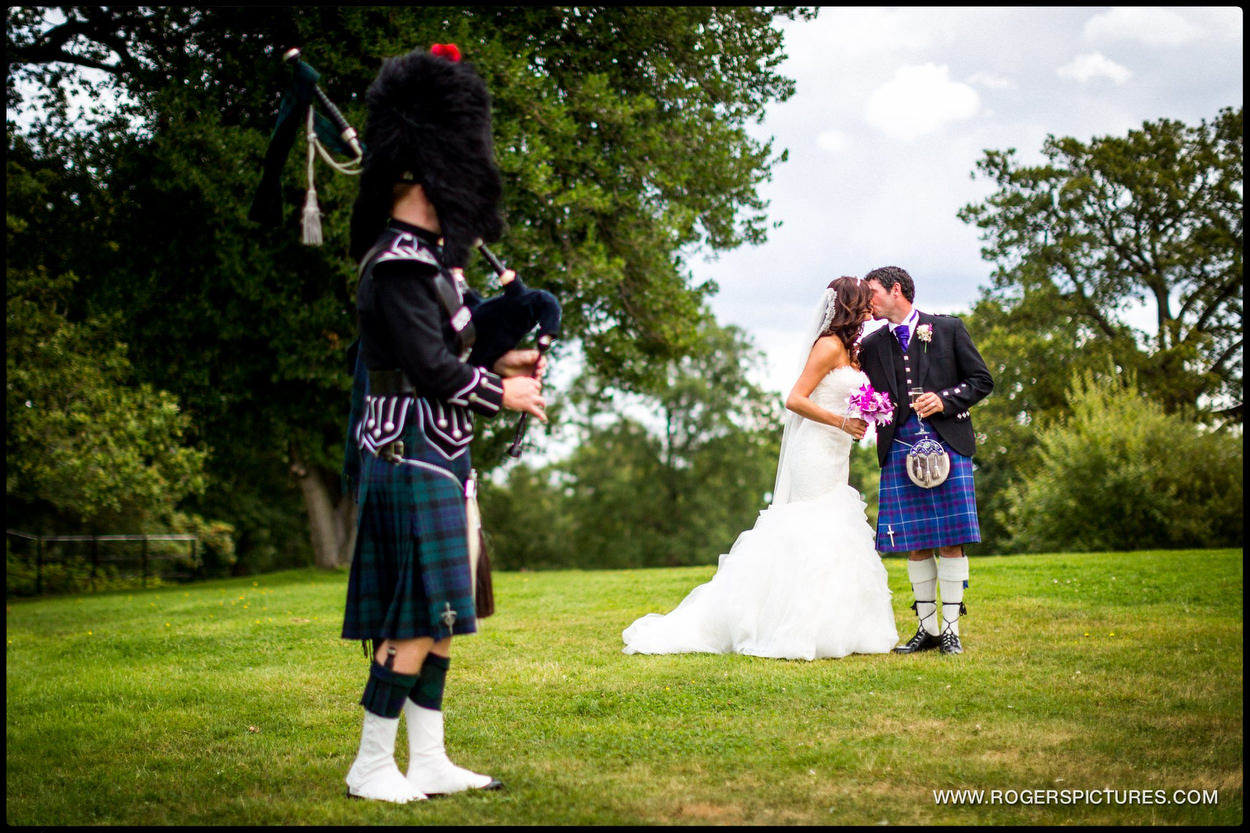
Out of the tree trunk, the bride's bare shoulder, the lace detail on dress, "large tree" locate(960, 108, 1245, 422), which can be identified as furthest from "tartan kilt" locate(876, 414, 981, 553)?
"large tree" locate(960, 108, 1245, 422)

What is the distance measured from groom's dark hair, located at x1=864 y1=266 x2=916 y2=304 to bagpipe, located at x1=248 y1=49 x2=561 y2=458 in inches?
143

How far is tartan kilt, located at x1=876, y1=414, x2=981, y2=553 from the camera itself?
7.08m

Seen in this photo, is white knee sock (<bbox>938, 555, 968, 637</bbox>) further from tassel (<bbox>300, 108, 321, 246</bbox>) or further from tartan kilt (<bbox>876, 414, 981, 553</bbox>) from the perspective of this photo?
tassel (<bbox>300, 108, 321, 246</bbox>)

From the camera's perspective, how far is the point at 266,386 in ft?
59.4

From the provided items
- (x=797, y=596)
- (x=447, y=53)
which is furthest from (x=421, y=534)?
(x=797, y=596)

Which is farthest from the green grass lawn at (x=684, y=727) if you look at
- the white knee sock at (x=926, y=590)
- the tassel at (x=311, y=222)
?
the tassel at (x=311, y=222)

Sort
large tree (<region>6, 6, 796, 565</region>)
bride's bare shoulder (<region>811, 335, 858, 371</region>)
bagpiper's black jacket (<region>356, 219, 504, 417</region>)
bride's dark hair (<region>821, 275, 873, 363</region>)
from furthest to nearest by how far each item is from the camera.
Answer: large tree (<region>6, 6, 796, 565</region>) → bride's bare shoulder (<region>811, 335, 858, 371</region>) → bride's dark hair (<region>821, 275, 873, 363</region>) → bagpiper's black jacket (<region>356, 219, 504, 417</region>)

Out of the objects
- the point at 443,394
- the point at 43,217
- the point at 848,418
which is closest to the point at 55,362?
the point at 43,217

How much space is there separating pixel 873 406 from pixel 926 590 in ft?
4.31

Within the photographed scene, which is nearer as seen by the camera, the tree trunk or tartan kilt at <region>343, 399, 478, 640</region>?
tartan kilt at <region>343, 399, 478, 640</region>

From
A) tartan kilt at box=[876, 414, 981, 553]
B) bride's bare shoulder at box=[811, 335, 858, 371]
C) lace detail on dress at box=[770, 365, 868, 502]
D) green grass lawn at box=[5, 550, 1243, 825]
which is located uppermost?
bride's bare shoulder at box=[811, 335, 858, 371]

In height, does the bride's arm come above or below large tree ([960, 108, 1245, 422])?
below

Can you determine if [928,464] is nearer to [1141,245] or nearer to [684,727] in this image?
[684,727]

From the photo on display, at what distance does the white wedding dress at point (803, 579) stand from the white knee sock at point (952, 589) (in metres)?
0.36
